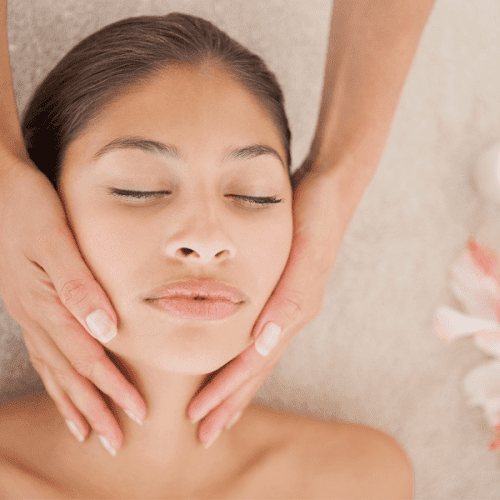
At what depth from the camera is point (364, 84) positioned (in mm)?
1190

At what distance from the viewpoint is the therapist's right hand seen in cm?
82

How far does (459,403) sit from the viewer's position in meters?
1.62

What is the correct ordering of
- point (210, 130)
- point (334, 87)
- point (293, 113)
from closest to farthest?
point (210, 130)
point (334, 87)
point (293, 113)

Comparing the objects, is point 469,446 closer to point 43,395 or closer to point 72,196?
point 43,395

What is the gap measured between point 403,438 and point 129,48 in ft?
4.44

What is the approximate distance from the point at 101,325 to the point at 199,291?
17 centimetres

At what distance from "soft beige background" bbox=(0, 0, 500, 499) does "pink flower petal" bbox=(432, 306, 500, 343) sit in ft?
0.23

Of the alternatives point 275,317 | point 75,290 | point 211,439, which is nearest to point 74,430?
point 211,439

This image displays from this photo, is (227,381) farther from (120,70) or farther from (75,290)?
(120,70)

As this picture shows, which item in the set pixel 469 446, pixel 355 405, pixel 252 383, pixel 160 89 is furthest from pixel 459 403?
pixel 160 89

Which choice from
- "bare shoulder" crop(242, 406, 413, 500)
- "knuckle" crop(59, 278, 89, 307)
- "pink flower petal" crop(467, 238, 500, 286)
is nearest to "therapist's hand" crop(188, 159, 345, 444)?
"bare shoulder" crop(242, 406, 413, 500)

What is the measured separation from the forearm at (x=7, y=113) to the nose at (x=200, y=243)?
41cm

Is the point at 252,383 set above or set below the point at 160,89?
below

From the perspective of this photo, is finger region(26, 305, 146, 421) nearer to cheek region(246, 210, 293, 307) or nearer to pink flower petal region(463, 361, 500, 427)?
cheek region(246, 210, 293, 307)
